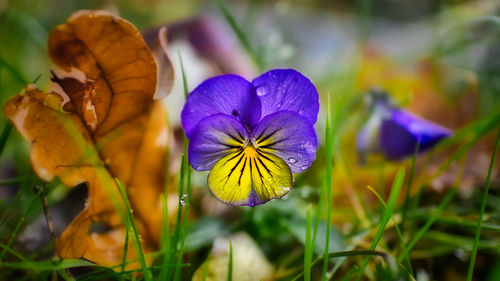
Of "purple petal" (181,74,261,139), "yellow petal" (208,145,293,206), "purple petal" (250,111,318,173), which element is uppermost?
"purple petal" (181,74,261,139)

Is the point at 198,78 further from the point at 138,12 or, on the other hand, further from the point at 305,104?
the point at 138,12

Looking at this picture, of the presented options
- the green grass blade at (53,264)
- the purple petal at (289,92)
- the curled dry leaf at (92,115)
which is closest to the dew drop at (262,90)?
the purple petal at (289,92)

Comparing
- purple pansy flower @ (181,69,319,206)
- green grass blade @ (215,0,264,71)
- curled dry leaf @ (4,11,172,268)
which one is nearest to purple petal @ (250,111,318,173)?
purple pansy flower @ (181,69,319,206)

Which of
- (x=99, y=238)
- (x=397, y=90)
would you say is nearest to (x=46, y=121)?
(x=99, y=238)

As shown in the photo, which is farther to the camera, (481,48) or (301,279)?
(481,48)

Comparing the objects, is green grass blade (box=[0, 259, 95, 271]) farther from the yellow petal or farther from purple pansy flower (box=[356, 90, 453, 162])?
purple pansy flower (box=[356, 90, 453, 162])

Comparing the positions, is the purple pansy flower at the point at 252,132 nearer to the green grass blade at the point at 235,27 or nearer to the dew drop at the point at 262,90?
the dew drop at the point at 262,90
